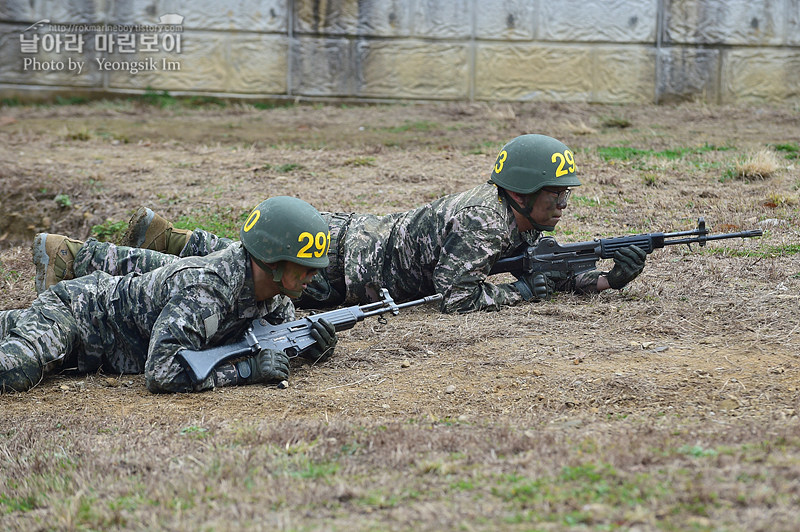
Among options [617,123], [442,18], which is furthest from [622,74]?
[442,18]

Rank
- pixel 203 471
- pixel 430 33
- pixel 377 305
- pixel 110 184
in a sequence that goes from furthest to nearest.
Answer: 1. pixel 430 33
2. pixel 110 184
3. pixel 377 305
4. pixel 203 471

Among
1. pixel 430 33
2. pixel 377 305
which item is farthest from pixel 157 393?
pixel 430 33

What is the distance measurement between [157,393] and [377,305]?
142 centimetres

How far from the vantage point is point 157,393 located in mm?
5164

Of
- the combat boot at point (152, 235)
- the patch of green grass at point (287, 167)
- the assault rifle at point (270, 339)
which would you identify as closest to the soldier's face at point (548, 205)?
the assault rifle at point (270, 339)

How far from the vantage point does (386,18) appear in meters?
14.8

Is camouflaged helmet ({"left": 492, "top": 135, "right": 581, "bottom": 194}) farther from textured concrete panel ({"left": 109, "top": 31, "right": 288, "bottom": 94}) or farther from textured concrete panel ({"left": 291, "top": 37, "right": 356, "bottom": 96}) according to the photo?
textured concrete panel ({"left": 109, "top": 31, "right": 288, "bottom": 94})

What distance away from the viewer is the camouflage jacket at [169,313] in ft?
16.5

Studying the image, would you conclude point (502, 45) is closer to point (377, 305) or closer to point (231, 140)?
point (231, 140)

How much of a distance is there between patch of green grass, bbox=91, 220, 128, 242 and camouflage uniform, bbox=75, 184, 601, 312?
2.44 meters

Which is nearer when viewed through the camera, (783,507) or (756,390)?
(783,507)

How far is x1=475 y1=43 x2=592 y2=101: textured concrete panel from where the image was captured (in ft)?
48.7

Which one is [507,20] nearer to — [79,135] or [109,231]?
[79,135]

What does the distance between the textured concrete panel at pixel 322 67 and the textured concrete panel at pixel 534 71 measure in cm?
211
